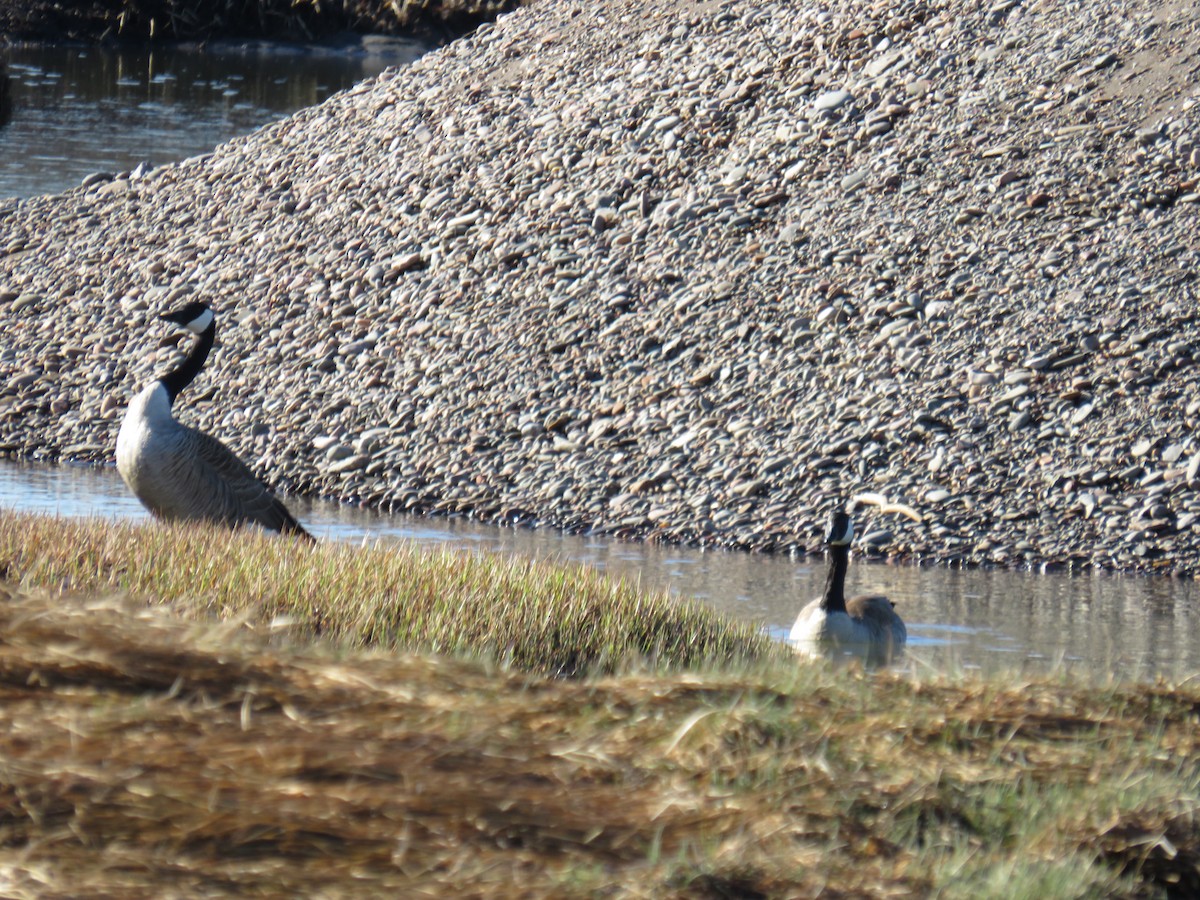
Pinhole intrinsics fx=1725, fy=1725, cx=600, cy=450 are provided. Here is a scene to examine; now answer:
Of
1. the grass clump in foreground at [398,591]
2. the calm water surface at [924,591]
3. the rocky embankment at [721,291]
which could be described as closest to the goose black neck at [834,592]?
the grass clump in foreground at [398,591]

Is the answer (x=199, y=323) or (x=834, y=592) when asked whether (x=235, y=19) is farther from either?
(x=834, y=592)

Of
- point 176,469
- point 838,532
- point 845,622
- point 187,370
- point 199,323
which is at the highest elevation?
point 199,323

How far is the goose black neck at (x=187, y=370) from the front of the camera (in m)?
13.3

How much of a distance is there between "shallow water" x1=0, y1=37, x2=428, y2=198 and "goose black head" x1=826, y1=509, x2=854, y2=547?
22446 millimetres

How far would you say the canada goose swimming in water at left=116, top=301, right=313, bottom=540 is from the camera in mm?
12766

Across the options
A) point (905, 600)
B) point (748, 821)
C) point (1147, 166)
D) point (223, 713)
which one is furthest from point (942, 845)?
point (1147, 166)

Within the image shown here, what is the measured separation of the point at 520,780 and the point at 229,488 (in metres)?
8.92

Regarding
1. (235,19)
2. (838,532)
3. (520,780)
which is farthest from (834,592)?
(235,19)

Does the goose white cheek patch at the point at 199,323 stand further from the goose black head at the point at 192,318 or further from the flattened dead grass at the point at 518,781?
the flattened dead grass at the point at 518,781

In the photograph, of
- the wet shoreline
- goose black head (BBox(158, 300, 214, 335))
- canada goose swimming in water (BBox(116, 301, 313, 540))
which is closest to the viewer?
canada goose swimming in water (BBox(116, 301, 313, 540))

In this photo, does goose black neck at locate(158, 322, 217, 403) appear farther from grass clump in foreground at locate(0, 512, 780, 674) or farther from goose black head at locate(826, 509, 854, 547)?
goose black head at locate(826, 509, 854, 547)

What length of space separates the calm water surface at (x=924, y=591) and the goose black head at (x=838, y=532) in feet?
2.51

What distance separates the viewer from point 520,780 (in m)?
4.59

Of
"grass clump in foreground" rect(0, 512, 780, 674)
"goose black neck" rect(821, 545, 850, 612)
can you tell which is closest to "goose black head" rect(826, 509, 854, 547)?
"goose black neck" rect(821, 545, 850, 612)
